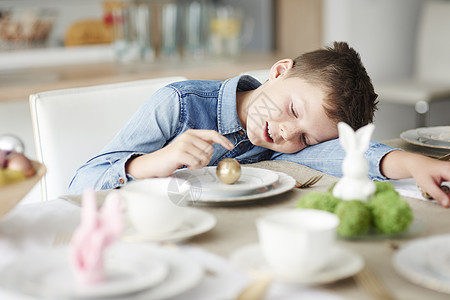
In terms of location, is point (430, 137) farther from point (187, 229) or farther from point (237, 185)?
point (187, 229)

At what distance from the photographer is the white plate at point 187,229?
731mm

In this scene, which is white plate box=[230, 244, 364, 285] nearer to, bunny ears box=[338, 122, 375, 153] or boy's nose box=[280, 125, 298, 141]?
bunny ears box=[338, 122, 375, 153]

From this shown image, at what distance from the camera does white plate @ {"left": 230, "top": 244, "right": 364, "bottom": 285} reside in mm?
589

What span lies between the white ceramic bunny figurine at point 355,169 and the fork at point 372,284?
184 mm

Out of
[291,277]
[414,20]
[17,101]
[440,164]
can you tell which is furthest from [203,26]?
[291,277]

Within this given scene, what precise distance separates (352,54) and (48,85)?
1.40m

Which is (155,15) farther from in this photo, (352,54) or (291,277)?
(291,277)

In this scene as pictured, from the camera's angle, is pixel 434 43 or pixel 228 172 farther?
pixel 434 43

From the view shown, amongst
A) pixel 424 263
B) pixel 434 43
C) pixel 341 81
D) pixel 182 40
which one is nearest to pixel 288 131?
pixel 341 81

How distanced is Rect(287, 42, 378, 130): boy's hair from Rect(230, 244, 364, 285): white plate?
0.60 metres

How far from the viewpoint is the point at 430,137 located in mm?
1315

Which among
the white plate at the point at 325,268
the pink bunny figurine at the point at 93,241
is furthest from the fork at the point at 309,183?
the pink bunny figurine at the point at 93,241

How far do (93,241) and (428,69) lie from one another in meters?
3.41

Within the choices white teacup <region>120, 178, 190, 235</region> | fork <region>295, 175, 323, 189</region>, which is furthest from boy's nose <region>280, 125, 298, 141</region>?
white teacup <region>120, 178, 190, 235</region>
